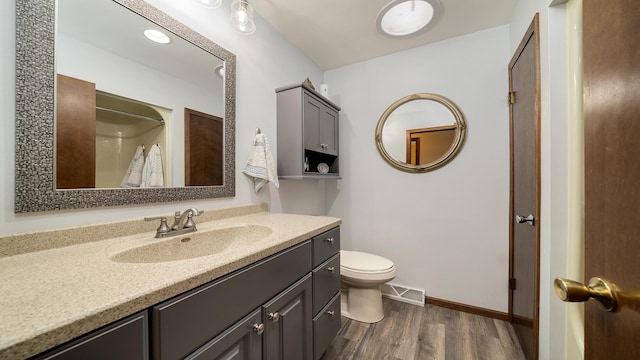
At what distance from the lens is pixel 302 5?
60.8 inches

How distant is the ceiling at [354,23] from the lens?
1.54 m

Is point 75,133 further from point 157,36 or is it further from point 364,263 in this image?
point 364,263

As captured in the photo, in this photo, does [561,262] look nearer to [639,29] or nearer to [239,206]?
[639,29]

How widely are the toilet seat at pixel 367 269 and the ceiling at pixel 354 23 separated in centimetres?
185

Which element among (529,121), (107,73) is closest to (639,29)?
(529,121)

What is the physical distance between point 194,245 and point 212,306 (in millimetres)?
473

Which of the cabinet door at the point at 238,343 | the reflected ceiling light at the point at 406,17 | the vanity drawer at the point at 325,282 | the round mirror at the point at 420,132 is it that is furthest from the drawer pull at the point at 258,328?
the reflected ceiling light at the point at 406,17

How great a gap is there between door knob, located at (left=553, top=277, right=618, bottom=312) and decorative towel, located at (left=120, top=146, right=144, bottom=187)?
1.40m

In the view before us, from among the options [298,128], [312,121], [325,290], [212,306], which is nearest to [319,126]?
[312,121]

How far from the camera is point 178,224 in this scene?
1.04m

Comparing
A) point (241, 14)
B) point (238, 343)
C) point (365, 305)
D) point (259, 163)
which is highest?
point (241, 14)

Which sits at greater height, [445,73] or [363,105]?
[445,73]

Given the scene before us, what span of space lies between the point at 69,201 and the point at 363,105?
216cm

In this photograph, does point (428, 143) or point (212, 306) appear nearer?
point (212, 306)
